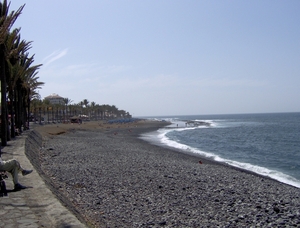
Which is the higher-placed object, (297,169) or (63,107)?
(63,107)

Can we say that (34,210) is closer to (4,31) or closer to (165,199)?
(165,199)

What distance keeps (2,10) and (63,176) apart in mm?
11147

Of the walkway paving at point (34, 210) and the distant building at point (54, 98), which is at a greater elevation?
the distant building at point (54, 98)

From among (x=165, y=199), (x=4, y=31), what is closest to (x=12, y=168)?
(x=165, y=199)

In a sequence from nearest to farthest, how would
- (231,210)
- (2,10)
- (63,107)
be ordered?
(231,210)
(2,10)
(63,107)

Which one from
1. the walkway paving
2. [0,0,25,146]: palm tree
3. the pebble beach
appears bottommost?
the pebble beach

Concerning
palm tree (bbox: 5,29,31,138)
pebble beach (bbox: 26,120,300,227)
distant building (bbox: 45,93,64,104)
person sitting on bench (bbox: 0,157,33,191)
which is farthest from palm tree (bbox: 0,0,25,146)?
distant building (bbox: 45,93,64,104)

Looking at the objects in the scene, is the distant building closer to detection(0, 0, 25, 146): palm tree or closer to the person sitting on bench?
detection(0, 0, 25, 146): palm tree

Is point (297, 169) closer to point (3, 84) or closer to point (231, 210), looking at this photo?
point (231, 210)

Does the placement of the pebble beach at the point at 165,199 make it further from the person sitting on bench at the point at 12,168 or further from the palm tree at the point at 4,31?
the palm tree at the point at 4,31

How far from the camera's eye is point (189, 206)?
9.66m

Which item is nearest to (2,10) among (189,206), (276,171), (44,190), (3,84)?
(3,84)

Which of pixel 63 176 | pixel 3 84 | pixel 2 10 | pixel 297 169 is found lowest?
pixel 297 169

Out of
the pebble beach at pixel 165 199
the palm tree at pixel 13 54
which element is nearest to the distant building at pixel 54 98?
the palm tree at pixel 13 54
